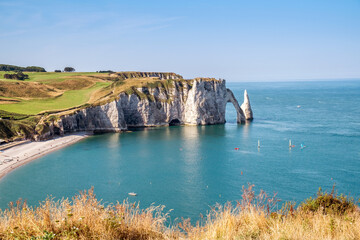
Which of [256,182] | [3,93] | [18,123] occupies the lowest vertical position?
[256,182]

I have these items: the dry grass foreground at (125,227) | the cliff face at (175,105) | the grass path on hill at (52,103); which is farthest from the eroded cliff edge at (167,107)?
the dry grass foreground at (125,227)

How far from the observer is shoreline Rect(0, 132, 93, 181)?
6219cm

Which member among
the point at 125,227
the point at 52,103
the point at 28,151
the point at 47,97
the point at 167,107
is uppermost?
the point at 47,97

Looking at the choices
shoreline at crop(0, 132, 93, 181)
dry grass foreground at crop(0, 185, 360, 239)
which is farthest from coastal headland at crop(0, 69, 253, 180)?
dry grass foreground at crop(0, 185, 360, 239)

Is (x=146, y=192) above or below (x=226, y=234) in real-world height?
below

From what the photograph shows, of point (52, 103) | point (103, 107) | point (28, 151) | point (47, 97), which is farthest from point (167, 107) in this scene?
point (28, 151)

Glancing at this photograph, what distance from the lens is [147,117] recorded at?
373 ft

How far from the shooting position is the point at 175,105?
11756cm

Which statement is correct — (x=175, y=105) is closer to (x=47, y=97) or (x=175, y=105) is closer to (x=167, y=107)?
(x=167, y=107)

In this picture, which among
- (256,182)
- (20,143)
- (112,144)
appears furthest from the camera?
(112,144)

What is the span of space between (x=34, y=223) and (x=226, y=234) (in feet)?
23.3

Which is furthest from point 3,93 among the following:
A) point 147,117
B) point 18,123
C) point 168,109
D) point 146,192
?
point 146,192

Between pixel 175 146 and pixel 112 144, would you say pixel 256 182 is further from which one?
pixel 112 144

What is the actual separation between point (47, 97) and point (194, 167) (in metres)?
79.4
